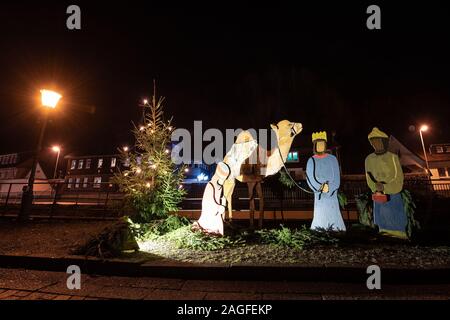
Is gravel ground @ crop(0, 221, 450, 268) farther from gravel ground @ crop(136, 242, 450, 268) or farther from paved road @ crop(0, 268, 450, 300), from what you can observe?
paved road @ crop(0, 268, 450, 300)

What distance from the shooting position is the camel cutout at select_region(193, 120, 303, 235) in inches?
288

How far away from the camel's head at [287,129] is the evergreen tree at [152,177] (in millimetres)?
3768

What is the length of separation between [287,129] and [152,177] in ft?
15.9

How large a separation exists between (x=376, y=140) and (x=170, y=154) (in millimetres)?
6831

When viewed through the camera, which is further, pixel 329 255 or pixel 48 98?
pixel 48 98

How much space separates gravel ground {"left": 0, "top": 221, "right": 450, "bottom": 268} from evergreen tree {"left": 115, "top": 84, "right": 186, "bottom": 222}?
1589 millimetres

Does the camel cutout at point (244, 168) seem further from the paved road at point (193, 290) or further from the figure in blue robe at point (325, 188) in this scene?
the paved road at point (193, 290)

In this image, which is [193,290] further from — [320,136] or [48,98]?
[48,98]

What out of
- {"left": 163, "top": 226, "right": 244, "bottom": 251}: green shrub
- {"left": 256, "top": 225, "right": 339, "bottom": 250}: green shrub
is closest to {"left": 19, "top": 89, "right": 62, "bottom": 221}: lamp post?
{"left": 163, "top": 226, "right": 244, "bottom": 251}: green shrub

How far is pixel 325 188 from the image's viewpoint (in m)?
6.94

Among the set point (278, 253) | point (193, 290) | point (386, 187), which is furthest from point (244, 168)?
point (193, 290)

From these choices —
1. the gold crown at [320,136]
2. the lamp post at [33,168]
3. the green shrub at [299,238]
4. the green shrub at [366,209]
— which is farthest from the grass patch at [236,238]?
the lamp post at [33,168]
